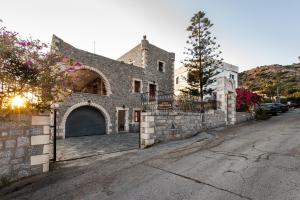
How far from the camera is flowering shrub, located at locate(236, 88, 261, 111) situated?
16344 millimetres

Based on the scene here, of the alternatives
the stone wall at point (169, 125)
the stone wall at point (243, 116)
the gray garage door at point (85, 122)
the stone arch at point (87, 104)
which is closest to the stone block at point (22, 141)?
the stone wall at point (169, 125)

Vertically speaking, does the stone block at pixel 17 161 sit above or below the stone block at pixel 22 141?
below

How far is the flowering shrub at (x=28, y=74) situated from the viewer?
4.53 m

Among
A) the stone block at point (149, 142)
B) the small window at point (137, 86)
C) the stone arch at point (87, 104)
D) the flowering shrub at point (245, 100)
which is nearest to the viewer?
the stone block at point (149, 142)

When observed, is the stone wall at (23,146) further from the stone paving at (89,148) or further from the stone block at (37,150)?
the stone paving at (89,148)

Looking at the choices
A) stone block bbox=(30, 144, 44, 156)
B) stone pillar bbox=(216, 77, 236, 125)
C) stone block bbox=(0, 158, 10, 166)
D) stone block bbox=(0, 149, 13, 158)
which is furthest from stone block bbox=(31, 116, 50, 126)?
stone pillar bbox=(216, 77, 236, 125)

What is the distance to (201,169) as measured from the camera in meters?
4.98

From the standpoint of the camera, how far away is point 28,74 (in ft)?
15.6

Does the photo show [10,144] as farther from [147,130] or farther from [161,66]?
[161,66]

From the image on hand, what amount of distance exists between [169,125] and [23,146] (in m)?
6.12

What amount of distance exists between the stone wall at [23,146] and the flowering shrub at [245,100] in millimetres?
15037

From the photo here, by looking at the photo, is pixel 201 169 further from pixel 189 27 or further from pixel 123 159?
pixel 189 27

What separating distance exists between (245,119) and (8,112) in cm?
1614

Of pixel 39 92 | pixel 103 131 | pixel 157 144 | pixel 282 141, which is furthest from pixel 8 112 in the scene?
pixel 103 131
